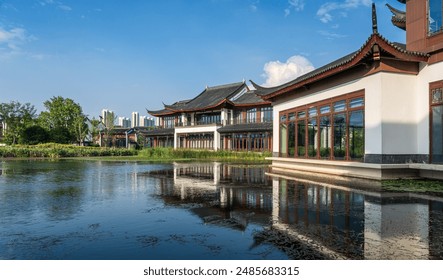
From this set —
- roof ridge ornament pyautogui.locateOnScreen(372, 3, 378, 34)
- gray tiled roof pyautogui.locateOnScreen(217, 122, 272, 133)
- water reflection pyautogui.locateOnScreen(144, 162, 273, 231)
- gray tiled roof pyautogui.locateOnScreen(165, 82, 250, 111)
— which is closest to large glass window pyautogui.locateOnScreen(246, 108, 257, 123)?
gray tiled roof pyautogui.locateOnScreen(217, 122, 272, 133)

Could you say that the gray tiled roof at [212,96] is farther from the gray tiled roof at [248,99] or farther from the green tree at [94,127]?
the green tree at [94,127]

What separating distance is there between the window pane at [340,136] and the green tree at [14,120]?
48.9 m

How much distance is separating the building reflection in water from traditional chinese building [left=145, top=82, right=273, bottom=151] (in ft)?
83.0

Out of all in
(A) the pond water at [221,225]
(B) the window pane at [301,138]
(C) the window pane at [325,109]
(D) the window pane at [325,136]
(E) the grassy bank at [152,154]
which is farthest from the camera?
(E) the grassy bank at [152,154]

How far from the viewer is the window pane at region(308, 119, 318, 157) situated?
53.1ft

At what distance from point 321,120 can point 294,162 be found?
3.30 m

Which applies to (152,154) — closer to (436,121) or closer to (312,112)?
(312,112)

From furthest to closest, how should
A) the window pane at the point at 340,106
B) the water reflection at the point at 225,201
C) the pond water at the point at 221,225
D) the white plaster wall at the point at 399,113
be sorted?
A: the window pane at the point at 340,106 → the white plaster wall at the point at 399,113 → the water reflection at the point at 225,201 → the pond water at the point at 221,225

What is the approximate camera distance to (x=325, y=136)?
1528cm

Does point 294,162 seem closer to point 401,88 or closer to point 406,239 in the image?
point 401,88

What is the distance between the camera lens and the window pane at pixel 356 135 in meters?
12.9

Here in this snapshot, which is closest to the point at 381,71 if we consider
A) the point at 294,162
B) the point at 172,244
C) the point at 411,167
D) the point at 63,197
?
the point at 411,167

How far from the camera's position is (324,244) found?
4559 millimetres

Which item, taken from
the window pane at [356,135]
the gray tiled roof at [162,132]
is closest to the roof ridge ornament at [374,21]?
the window pane at [356,135]
